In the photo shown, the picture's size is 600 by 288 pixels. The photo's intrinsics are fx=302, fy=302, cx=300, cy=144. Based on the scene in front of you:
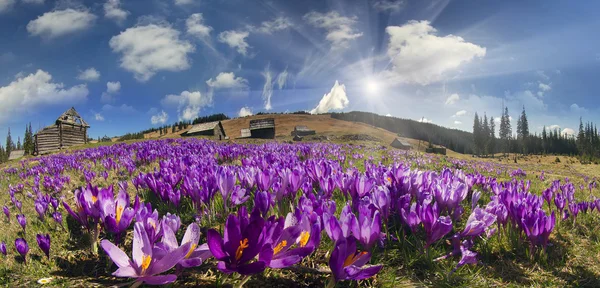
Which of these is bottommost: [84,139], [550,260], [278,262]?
[550,260]

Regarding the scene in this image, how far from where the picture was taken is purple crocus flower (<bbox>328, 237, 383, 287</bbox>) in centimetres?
145

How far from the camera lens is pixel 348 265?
5.08 ft

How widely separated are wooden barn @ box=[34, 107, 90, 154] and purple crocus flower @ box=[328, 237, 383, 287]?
42821mm

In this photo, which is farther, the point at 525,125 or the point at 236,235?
the point at 525,125

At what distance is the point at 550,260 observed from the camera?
240 cm

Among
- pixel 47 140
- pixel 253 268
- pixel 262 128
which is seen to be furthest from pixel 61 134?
pixel 253 268

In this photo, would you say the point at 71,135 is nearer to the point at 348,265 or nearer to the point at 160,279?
the point at 160,279

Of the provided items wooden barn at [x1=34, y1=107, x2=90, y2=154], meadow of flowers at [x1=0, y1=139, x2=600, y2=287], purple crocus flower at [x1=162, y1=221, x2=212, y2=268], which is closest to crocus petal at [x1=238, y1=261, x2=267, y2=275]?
meadow of flowers at [x1=0, y1=139, x2=600, y2=287]

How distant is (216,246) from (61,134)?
45528 mm

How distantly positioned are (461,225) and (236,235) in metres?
2.52

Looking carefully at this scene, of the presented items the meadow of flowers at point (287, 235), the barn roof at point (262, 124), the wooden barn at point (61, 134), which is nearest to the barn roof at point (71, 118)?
the wooden barn at point (61, 134)

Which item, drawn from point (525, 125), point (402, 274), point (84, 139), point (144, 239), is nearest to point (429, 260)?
point (402, 274)

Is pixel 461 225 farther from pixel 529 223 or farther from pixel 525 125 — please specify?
pixel 525 125

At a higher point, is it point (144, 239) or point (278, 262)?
point (144, 239)
